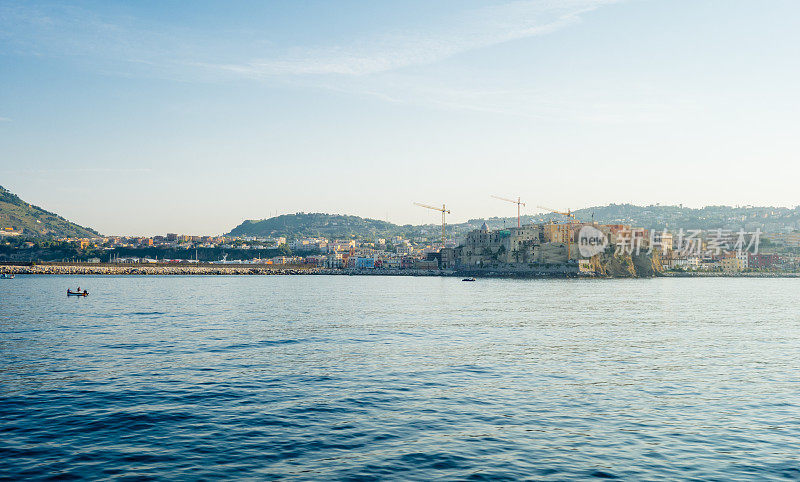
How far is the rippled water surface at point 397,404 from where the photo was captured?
1393 centimetres

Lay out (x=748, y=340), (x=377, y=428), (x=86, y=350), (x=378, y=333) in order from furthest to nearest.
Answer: (x=378, y=333)
(x=748, y=340)
(x=86, y=350)
(x=377, y=428)

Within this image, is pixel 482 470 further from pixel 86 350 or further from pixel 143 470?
pixel 86 350

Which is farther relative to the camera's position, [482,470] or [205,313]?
[205,313]

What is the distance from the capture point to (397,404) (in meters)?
19.4

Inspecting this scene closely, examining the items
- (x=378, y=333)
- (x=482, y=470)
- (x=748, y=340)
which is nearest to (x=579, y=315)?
(x=748, y=340)

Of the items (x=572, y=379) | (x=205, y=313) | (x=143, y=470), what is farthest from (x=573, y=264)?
(x=143, y=470)

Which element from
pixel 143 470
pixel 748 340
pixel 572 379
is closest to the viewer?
pixel 143 470

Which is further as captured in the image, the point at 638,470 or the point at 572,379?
the point at 572,379

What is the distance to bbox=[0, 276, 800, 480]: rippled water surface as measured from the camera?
13930 millimetres

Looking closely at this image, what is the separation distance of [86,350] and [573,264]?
178m

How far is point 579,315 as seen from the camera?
53.7m

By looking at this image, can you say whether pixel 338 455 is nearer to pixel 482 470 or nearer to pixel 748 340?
pixel 482 470

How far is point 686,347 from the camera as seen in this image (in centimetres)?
3291

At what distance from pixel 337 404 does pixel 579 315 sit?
127ft
